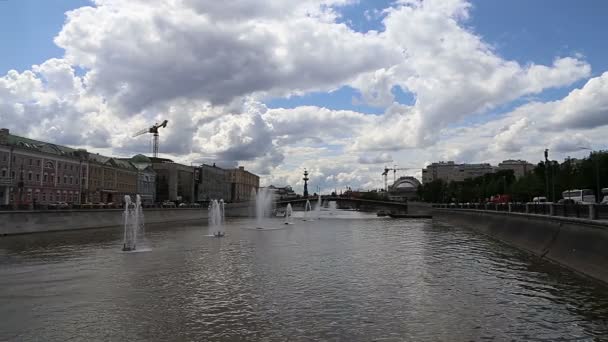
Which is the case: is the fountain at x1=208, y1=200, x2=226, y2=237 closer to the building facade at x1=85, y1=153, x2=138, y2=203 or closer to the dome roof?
the building facade at x1=85, y1=153, x2=138, y2=203

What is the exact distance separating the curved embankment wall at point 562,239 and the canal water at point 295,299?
1.20 m

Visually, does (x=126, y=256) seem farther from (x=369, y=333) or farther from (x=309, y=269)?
(x=369, y=333)

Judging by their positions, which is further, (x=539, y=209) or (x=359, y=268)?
(x=539, y=209)

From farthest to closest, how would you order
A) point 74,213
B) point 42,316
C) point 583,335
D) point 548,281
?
point 74,213, point 548,281, point 42,316, point 583,335

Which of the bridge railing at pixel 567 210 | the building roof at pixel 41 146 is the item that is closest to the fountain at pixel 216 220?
the bridge railing at pixel 567 210

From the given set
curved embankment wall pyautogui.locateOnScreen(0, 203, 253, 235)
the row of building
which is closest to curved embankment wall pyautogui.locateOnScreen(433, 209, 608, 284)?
curved embankment wall pyautogui.locateOnScreen(0, 203, 253, 235)

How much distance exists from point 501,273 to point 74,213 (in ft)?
213

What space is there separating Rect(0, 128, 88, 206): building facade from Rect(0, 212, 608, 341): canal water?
62.1 metres

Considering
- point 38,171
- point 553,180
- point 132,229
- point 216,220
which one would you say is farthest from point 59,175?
point 553,180

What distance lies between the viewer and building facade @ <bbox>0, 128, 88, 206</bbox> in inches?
3659

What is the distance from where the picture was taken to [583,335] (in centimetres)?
1623

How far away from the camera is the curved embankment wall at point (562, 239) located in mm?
26922

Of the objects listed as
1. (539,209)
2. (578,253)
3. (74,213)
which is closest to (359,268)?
(578,253)

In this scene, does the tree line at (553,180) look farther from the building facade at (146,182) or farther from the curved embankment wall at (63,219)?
the building facade at (146,182)
